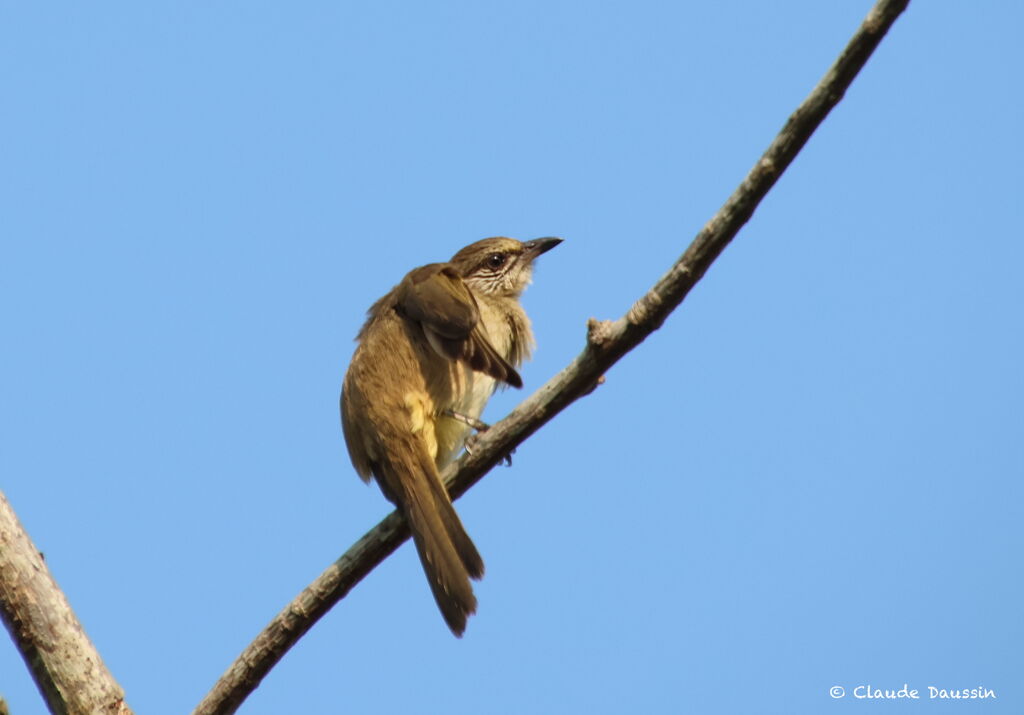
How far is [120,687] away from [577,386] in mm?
2220

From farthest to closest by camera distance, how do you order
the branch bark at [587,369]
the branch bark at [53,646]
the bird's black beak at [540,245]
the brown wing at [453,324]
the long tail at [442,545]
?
1. the bird's black beak at [540,245]
2. the brown wing at [453,324]
3. the long tail at [442,545]
4. the branch bark at [53,646]
5. the branch bark at [587,369]

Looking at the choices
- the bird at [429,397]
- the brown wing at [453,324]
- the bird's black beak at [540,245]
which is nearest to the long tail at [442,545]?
the bird at [429,397]

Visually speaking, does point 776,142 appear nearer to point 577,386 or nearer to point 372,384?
point 577,386

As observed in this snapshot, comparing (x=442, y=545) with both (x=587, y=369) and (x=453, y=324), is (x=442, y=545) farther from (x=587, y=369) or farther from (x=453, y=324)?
(x=587, y=369)

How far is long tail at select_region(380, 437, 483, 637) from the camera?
5.46 meters

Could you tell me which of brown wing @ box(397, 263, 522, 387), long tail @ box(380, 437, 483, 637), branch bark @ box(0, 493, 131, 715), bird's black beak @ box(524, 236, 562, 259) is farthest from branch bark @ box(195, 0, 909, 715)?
bird's black beak @ box(524, 236, 562, 259)

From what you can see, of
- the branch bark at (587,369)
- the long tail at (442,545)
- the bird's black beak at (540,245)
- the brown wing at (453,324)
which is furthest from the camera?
the bird's black beak at (540,245)

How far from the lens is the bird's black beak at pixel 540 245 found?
7852 millimetres

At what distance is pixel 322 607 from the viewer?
4961 millimetres

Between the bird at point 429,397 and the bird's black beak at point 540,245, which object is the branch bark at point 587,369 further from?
the bird's black beak at point 540,245

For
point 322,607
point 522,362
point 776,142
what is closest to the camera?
point 776,142

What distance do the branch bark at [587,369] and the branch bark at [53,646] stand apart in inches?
17.7

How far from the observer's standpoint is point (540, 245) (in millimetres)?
7871

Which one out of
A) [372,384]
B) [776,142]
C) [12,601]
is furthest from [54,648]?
[776,142]
